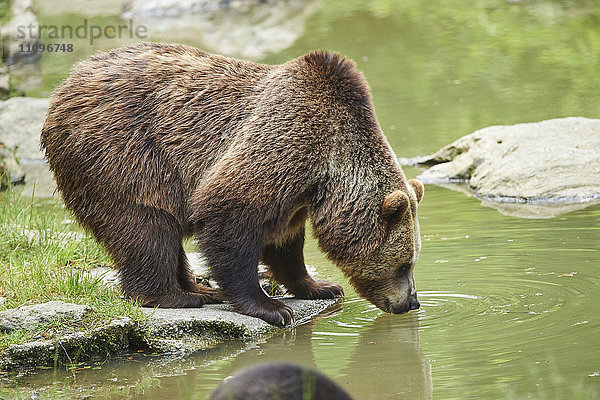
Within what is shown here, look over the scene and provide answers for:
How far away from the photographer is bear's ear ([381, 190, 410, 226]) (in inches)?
273

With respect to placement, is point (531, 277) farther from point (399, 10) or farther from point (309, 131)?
point (399, 10)

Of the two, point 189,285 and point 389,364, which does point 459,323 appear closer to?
point 389,364

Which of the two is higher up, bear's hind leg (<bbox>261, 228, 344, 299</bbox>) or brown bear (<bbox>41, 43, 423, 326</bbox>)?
brown bear (<bbox>41, 43, 423, 326</bbox>)

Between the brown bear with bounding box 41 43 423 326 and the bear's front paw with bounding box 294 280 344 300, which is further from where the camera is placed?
the bear's front paw with bounding box 294 280 344 300

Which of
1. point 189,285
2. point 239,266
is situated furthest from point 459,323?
point 189,285

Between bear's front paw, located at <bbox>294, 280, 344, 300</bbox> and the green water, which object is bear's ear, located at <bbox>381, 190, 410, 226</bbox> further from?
bear's front paw, located at <bbox>294, 280, 344, 300</bbox>

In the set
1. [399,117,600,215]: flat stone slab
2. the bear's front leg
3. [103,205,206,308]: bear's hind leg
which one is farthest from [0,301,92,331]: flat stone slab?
[399,117,600,215]: flat stone slab

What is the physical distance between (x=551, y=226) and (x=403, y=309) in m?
2.78

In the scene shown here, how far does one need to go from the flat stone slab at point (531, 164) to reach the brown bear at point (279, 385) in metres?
6.39

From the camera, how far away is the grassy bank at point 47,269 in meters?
6.78

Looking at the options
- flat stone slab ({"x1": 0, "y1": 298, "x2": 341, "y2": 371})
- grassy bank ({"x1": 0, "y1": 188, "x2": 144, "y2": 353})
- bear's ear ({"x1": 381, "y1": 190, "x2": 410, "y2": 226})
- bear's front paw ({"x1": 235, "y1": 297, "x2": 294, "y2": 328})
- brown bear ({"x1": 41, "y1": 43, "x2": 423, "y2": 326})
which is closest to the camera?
flat stone slab ({"x1": 0, "y1": 298, "x2": 341, "y2": 371})

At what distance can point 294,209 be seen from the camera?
7.32 m

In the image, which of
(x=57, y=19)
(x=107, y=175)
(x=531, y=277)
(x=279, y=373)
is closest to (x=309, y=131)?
(x=107, y=175)

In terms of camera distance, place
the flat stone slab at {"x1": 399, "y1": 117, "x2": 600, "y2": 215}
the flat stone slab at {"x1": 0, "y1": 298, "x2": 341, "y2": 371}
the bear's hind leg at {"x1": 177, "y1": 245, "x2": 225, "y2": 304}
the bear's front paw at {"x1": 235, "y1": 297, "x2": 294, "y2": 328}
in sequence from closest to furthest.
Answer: the flat stone slab at {"x1": 0, "y1": 298, "x2": 341, "y2": 371} → the bear's front paw at {"x1": 235, "y1": 297, "x2": 294, "y2": 328} → the bear's hind leg at {"x1": 177, "y1": 245, "x2": 225, "y2": 304} → the flat stone slab at {"x1": 399, "y1": 117, "x2": 600, "y2": 215}
